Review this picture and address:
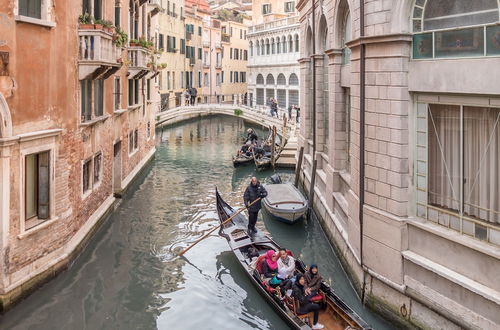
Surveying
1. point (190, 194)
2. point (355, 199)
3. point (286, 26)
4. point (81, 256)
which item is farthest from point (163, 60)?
point (355, 199)

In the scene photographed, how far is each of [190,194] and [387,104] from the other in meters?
11.5

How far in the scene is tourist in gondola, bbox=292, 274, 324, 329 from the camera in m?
7.80

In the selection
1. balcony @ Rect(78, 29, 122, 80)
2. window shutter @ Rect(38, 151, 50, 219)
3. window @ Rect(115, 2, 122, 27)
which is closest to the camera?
window shutter @ Rect(38, 151, 50, 219)

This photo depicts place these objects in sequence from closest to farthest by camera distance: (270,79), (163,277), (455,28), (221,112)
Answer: (455,28)
(163,277)
(221,112)
(270,79)

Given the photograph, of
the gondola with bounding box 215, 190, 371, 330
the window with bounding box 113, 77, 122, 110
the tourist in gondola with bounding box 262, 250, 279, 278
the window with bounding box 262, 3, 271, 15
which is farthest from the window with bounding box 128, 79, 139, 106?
the window with bounding box 262, 3, 271, 15

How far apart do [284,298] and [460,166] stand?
11.7ft

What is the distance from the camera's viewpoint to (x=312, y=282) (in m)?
8.16

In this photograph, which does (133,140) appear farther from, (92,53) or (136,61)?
(92,53)

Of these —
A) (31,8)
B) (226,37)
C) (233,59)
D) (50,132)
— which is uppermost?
(226,37)

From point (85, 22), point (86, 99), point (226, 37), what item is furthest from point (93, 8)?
point (226, 37)

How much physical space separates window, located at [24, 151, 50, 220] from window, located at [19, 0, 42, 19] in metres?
2.50

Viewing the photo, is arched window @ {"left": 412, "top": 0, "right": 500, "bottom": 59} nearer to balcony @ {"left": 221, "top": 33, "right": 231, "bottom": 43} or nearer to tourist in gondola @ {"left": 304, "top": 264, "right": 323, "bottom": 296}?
tourist in gondola @ {"left": 304, "top": 264, "right": 323, "bottom": 296}

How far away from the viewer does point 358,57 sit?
8.84 meters

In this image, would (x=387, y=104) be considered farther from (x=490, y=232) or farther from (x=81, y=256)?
(x=81, y=256)
